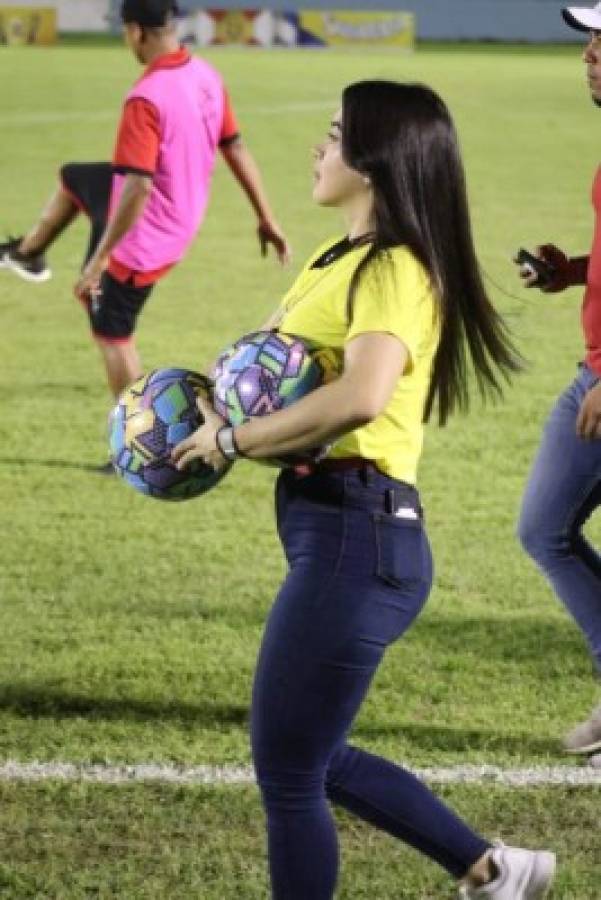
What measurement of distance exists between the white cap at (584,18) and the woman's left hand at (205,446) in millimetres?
1994

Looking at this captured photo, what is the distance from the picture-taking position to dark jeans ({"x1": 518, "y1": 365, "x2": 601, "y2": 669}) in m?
6.07

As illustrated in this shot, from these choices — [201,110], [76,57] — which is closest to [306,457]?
[201,110]

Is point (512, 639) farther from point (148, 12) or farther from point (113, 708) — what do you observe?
point (148, 12)

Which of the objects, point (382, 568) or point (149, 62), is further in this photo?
point (149, 62)

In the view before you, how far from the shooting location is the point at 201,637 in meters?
7.57

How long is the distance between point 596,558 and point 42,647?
84.5 inches

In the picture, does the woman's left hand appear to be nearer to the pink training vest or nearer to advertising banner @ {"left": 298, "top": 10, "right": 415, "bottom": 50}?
the pink training vest

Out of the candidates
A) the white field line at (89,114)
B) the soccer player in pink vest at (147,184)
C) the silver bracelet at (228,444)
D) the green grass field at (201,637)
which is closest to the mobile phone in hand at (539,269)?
the green grass field at (201,637)

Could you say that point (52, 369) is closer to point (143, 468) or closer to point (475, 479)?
point (475, 479)

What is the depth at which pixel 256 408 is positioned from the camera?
173 inches

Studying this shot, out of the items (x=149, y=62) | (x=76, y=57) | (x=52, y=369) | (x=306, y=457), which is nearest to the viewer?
(x=306, y=457)

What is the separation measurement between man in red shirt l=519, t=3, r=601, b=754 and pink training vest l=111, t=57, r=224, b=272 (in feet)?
13.2

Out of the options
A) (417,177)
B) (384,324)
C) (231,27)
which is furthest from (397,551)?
(231,27)

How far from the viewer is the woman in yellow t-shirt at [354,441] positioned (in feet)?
14.2
